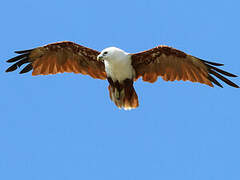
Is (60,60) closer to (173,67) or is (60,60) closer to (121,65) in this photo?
(121,65)

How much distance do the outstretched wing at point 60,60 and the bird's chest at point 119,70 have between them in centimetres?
59

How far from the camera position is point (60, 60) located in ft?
46.7

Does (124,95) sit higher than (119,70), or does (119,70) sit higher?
(119,70)

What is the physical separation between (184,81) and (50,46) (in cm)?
351

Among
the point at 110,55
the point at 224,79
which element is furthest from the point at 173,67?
the point at 110,55

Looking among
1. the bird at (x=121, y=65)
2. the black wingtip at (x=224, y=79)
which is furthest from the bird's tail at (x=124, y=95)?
the black wingtip at (x=224, y=79)

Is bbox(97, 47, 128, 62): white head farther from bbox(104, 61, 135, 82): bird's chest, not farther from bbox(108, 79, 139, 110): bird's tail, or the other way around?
bbox(108, 79, 139, 110): bird's tail

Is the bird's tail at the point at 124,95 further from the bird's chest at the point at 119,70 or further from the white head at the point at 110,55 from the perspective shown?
the white head at the point at 110,55

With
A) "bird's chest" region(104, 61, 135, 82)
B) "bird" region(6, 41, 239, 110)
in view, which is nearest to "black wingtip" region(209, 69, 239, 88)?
"bird" region(6, 41, 239, 110)

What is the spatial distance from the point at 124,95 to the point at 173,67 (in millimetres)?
1421

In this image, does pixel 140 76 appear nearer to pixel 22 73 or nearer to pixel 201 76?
pixel 201 76

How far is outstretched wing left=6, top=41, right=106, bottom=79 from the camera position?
1398 centimetres

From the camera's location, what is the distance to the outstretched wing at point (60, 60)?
14.0 metres

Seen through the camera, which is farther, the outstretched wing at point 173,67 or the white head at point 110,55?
Result: the outstretched wing at point 173,67
